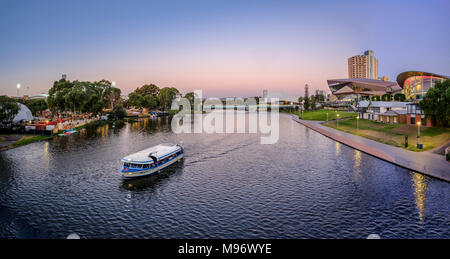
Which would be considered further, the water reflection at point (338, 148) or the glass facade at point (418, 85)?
the glass facade at point (418, 85)

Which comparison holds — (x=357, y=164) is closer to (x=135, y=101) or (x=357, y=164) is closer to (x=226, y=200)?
(x=226, y=200)

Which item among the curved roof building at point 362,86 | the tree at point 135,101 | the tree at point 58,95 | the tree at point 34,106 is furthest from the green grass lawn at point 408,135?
the tree at point 135,101

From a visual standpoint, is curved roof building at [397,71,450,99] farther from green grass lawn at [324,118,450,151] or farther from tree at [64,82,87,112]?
tree at [64,82,87,112]

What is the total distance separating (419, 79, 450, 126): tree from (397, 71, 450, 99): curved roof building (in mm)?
44451

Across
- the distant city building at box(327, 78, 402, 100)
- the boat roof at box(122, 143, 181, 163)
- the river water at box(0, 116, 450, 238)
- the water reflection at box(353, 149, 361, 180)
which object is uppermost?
the distant city building at box(327, 78, 402, 100)

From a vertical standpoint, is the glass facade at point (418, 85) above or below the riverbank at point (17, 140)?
above

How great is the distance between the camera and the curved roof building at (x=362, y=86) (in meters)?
154

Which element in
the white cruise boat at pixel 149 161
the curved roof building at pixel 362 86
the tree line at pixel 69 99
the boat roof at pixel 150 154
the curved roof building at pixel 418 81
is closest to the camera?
the white cruise boat at pixel 149 161

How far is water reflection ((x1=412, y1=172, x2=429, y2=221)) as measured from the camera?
79.0ft

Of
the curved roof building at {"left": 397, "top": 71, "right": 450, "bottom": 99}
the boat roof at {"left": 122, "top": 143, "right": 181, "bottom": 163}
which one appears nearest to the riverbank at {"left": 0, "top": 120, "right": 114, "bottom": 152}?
the boat roof at {"left": 122, "top": 143, "right": 181, "bottom": 163}

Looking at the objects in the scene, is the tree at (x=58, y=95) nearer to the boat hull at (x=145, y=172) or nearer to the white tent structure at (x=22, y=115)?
the white tent structure at (x=22, y=115)

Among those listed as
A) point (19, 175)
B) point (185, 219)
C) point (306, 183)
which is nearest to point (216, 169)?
point (306, 183)

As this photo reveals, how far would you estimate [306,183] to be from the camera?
107 feet
